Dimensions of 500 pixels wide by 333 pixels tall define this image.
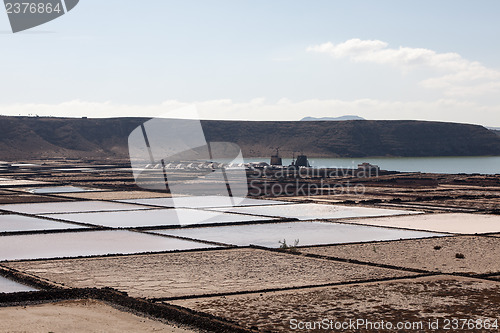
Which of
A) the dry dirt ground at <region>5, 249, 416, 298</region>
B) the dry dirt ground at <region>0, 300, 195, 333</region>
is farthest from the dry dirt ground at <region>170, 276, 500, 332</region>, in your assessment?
the dry dirt ground at <region>0, 300, 195, 333</region>

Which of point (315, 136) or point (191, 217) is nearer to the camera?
point (191, 217)

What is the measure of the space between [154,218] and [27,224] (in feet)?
15.6

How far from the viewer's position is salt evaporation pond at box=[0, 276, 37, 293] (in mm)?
13664

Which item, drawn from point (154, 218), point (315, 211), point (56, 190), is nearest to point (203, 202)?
point (315, 211)

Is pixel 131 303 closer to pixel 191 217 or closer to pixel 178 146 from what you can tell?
pixel 191 217

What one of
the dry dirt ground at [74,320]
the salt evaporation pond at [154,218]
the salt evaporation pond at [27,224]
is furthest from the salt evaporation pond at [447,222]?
the dry dirt ground at [74,320]

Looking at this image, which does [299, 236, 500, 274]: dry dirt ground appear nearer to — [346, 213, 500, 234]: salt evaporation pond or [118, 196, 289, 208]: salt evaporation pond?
[346, 213, 500, 234]: salt evaporation pond

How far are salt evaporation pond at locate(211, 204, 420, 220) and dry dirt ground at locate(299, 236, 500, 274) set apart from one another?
7658mm

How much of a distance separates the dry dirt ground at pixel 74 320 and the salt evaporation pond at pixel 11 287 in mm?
1686

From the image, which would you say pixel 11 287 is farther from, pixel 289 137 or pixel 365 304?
pixel 289 137

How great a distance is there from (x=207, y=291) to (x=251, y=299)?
1.06 metres

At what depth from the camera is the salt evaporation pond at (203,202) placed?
3417 cm

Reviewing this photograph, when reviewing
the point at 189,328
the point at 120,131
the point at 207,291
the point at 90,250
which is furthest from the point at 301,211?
the point at 120,131

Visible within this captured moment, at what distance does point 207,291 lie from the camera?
13680 millimetres
